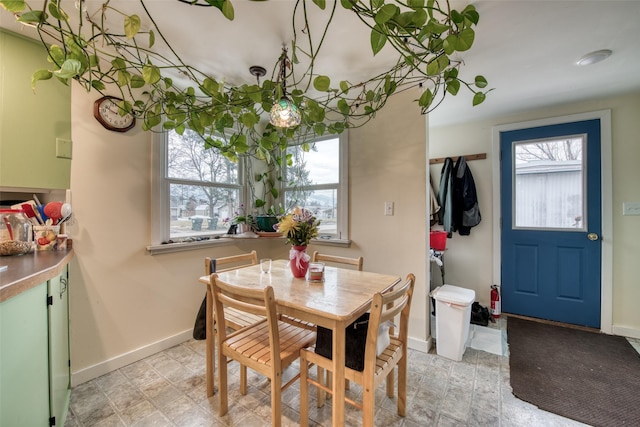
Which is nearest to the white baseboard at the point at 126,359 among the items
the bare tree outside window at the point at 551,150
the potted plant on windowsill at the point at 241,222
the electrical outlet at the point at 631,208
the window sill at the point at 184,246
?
the window sill at the point at 184,246

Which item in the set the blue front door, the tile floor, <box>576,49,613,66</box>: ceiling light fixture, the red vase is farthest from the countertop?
the blue front door

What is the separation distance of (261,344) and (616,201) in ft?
11.3

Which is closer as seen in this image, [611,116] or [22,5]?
[22,5]

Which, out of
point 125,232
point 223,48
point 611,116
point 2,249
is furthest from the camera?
point 611,116

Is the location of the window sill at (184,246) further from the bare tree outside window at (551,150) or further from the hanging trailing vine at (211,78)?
the bare tree outside window at (551,150)

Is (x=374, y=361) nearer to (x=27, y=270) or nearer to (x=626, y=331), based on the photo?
(x=27, y=270)

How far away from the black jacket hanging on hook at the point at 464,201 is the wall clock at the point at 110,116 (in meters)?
3.33

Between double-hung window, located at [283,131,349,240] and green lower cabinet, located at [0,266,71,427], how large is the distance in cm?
203

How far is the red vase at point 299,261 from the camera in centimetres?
166

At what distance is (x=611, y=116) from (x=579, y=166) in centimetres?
50

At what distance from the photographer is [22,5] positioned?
88 centimetres

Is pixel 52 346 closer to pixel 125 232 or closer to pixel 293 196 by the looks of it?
pixel 125 232

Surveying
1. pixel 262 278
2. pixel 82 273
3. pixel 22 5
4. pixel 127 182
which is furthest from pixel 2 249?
pixel 262 278

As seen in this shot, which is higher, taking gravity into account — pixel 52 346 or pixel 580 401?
pixel 52 346
